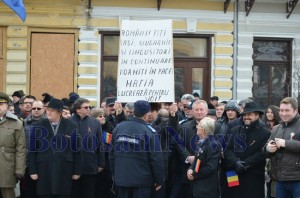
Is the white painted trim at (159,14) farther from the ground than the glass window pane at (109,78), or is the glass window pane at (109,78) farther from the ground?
the white painted trim at (159,14)

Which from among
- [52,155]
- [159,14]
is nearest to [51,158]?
[52,155]

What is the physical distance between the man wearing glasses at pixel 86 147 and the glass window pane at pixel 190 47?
7613 millimetres

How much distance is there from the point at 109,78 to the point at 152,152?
8670mm

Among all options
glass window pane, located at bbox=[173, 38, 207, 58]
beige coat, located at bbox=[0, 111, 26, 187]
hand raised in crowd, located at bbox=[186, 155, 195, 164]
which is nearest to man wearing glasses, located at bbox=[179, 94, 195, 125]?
hand raised in crowd, located at bbox=[186, 155, 195, 164]

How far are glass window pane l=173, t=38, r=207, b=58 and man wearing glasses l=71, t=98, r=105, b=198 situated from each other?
7613mm

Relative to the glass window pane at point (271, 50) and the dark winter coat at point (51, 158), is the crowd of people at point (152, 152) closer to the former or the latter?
the dark winter coat at point (51, 158)

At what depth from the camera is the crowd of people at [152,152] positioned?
741 centimetres

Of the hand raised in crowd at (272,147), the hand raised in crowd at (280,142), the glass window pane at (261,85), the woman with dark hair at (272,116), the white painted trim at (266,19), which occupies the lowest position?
the hand raised in crowd at (272,147)

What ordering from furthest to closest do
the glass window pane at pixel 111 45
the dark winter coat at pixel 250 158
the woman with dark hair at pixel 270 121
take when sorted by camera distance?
the glass window pane at pixel 111 45 → the woman with dark hair at pixel 270 121 → the dark winter coat at pixel 250 158

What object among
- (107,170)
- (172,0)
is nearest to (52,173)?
(107,170)

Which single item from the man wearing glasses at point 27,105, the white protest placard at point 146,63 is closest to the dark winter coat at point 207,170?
the white protest placard at point 146,63

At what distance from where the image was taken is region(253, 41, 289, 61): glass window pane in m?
16.5

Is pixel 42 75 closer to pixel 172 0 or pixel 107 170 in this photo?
pixel 172 0

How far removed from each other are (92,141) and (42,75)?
7103mm
